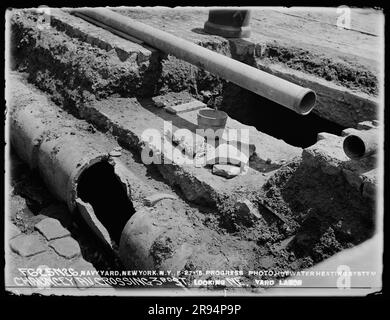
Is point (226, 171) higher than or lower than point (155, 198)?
→ higher

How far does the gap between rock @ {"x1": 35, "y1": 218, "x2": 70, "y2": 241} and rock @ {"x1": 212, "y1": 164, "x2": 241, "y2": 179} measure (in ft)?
6.33

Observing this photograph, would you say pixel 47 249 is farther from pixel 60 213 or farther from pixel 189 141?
pixel 189 141

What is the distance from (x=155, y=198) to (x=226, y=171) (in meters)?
0.78

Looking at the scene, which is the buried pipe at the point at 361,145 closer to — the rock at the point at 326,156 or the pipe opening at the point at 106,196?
the rock at the point at 326,156

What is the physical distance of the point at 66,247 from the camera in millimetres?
5383

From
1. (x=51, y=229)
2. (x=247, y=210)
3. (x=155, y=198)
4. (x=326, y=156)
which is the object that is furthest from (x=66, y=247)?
(x=326, y=156)

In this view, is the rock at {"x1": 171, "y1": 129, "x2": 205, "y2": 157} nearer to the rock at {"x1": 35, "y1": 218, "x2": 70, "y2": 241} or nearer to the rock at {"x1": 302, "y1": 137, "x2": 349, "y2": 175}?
the rock at {"x1": 302, "y1": 137, "x2": 349, "y2": 175}

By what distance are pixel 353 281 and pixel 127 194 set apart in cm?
243

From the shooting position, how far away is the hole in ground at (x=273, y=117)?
288 inches

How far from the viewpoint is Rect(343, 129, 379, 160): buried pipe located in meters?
4.08

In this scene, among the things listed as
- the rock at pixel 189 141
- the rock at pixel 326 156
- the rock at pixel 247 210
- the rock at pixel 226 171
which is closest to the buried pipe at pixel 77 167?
the rock at pixel 189 141

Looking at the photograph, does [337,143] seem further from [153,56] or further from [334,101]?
Result: [153,56]

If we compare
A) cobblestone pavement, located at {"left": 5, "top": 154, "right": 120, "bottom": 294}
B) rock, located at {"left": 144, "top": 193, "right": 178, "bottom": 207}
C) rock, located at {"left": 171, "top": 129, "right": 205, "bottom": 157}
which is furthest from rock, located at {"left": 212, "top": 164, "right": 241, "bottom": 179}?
cobblestone pavement, located at {"left": 5, "top": 154, "right": 120, "bottom": 294}

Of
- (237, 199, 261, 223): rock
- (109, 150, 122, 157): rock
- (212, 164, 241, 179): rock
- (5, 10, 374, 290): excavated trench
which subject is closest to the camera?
(5, 10, 374, 290): excavated trench
